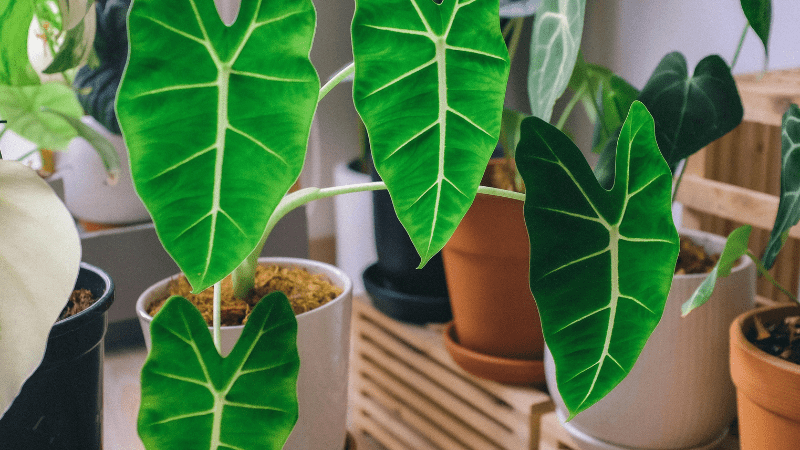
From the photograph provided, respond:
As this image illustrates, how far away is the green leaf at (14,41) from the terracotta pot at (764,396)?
0.64 m

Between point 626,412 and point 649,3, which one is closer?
point 626,412

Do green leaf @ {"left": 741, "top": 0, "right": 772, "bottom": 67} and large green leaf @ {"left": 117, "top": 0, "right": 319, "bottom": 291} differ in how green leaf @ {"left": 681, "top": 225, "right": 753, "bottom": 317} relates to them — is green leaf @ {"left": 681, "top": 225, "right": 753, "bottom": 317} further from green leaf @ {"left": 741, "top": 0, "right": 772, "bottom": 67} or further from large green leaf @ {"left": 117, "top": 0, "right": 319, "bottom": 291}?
large green leaf @ {"left": 117, "top": 0, "right": 319, "bottom": 291}

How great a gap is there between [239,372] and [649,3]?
4.13ft

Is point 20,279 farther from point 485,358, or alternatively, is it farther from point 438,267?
point 438,267

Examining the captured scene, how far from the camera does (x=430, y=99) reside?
369 millimetres

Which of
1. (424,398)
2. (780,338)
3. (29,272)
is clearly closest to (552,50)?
(780,338)

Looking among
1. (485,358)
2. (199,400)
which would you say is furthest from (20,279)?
(485,358)

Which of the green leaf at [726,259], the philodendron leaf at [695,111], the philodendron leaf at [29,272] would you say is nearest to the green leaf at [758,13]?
the philodendron leaf at [695,111]

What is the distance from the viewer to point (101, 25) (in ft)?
3.37

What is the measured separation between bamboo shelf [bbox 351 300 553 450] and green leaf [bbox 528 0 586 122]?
0.41m

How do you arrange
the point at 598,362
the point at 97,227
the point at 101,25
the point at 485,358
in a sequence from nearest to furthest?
the point at 598,362
the point at 485,358
the point at 101,25
the point at 97,227

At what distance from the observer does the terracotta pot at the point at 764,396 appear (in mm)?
515

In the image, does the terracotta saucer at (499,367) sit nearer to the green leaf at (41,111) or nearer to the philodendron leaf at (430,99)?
the philodendron leaf at (430,99)

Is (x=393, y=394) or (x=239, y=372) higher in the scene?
(x=239, y=372)
